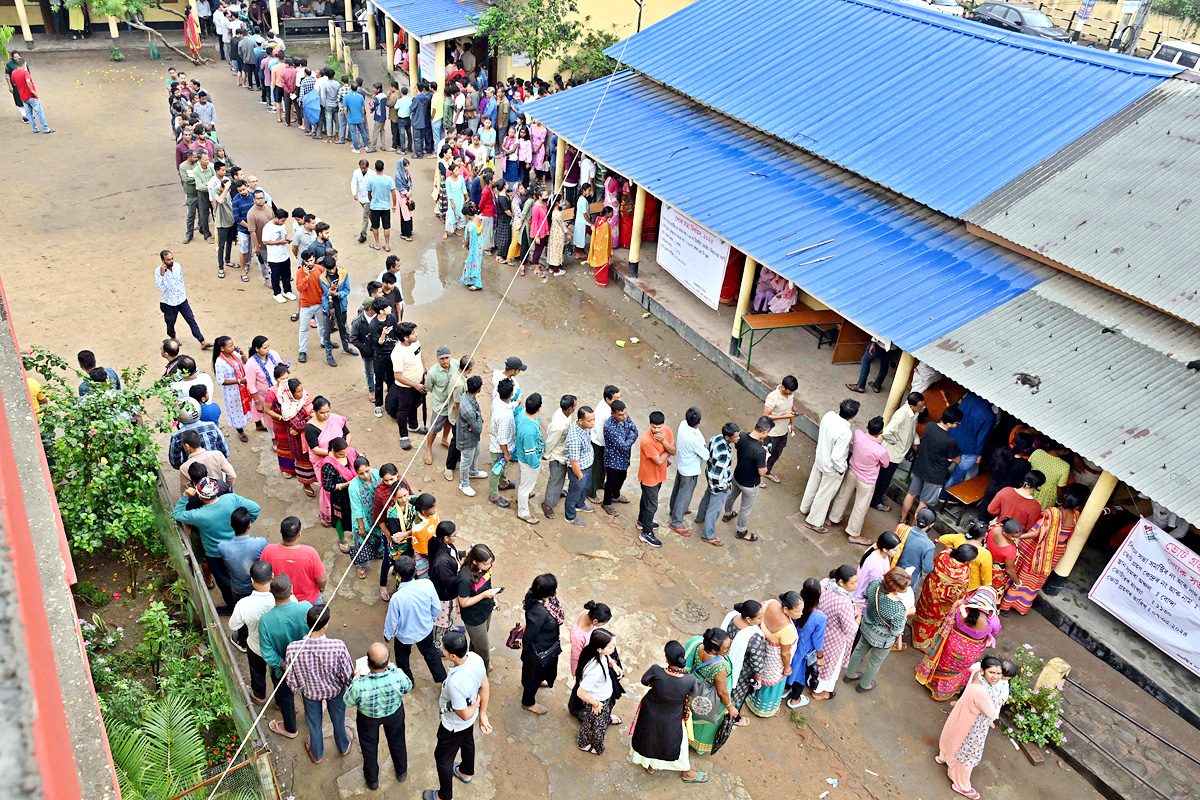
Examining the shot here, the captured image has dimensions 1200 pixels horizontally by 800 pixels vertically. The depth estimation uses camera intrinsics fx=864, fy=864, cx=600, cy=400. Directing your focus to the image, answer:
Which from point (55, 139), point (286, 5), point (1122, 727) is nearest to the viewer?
point (1122, 727)

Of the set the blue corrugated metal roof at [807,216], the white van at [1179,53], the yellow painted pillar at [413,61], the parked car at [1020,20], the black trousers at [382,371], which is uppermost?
the parked car at [1020,20]

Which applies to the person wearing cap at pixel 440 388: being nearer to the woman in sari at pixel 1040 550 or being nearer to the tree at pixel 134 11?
the woman in sari at pixel 1040 550

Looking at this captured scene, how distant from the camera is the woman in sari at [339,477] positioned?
743cm

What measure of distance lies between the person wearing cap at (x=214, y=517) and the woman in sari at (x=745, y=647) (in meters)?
3.77

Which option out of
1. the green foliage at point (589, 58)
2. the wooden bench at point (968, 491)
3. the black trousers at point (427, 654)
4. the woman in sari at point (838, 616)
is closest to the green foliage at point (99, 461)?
the black trousers at point (427, 654)

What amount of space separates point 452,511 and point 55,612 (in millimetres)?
6628

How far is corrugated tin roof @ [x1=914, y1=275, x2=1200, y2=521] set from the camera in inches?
281

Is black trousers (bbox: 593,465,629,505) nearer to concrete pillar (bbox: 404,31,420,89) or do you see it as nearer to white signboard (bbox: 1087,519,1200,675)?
white signboard (bbox: 1087,519,1200,675)

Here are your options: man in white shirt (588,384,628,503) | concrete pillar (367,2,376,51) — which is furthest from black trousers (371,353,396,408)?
concrete pillar (367,2,376,51)

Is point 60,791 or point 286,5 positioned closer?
point 60,791

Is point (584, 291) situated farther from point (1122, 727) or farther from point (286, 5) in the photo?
point (286, 5)

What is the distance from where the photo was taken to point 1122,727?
724cm

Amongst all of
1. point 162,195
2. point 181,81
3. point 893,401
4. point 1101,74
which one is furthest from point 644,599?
point 181,81

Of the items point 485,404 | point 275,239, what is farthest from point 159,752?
point 275,239
